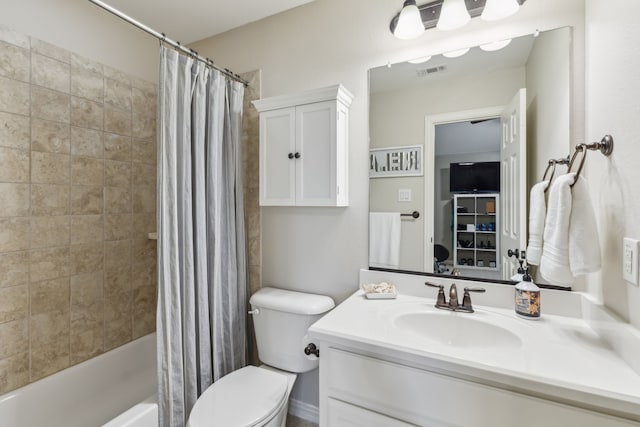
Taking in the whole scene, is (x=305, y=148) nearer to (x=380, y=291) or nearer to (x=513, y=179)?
(x=380, y=291)

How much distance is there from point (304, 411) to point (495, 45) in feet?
6.85

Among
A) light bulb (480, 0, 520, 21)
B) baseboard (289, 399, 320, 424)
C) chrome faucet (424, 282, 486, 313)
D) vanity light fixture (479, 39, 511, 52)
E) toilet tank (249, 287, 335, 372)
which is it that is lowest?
baseboard (289, 399, 320, 424)

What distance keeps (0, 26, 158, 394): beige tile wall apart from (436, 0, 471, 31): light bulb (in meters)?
1.82

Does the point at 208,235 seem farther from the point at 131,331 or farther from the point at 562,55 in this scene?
the point at 562,55

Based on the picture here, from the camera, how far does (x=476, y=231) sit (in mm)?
1316

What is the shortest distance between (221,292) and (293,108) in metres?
1.05

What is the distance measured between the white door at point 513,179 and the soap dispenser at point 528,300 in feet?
0.40

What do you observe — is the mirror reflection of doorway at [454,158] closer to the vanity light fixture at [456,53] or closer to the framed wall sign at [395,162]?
the framed wall sign at [395,162]

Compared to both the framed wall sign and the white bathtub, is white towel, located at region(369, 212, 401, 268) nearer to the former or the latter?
the framed wall sign

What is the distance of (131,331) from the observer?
6.12ft

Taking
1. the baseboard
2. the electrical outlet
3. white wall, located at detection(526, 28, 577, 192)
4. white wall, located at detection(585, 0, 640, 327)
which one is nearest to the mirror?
white wall, located at detection(526, 28, 577, 192)

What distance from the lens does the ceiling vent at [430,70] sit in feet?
4.47

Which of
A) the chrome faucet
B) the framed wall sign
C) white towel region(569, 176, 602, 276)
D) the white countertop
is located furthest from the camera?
the framed wall sign

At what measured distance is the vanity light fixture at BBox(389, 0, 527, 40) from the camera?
122 centimetres
